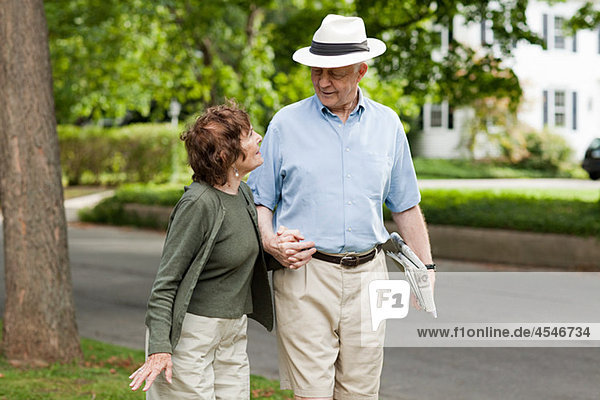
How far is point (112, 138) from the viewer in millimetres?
27406

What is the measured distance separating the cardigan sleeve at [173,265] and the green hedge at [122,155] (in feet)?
76.6

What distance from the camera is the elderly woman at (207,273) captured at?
3.22 m

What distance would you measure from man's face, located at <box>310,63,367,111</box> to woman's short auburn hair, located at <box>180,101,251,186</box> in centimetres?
41

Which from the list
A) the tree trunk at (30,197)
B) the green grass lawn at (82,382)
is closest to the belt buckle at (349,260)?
the green grass lawn at (82,382)

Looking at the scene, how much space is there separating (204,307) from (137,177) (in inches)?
958

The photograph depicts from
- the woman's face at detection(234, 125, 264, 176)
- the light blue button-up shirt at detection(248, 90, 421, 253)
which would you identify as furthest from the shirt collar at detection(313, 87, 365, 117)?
the woman's face at detection(234, 125, 264, 176)

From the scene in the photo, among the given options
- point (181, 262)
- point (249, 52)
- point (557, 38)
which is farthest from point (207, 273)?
point (557, 38)

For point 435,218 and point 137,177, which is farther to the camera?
point 137,177

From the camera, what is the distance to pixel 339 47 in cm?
357

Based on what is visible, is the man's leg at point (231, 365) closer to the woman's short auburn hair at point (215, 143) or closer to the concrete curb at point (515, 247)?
the woman's short auburn hair at point (215, 143)

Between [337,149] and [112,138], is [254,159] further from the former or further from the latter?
[112,138]

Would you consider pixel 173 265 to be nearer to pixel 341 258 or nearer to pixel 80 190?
pixel 341 258

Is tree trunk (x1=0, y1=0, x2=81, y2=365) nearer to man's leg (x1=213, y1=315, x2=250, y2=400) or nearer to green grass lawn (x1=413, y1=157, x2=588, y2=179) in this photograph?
man's leg (x1=213, y1=315, x2=250, y2=400)

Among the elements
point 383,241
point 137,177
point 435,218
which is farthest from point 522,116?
point 383,241
